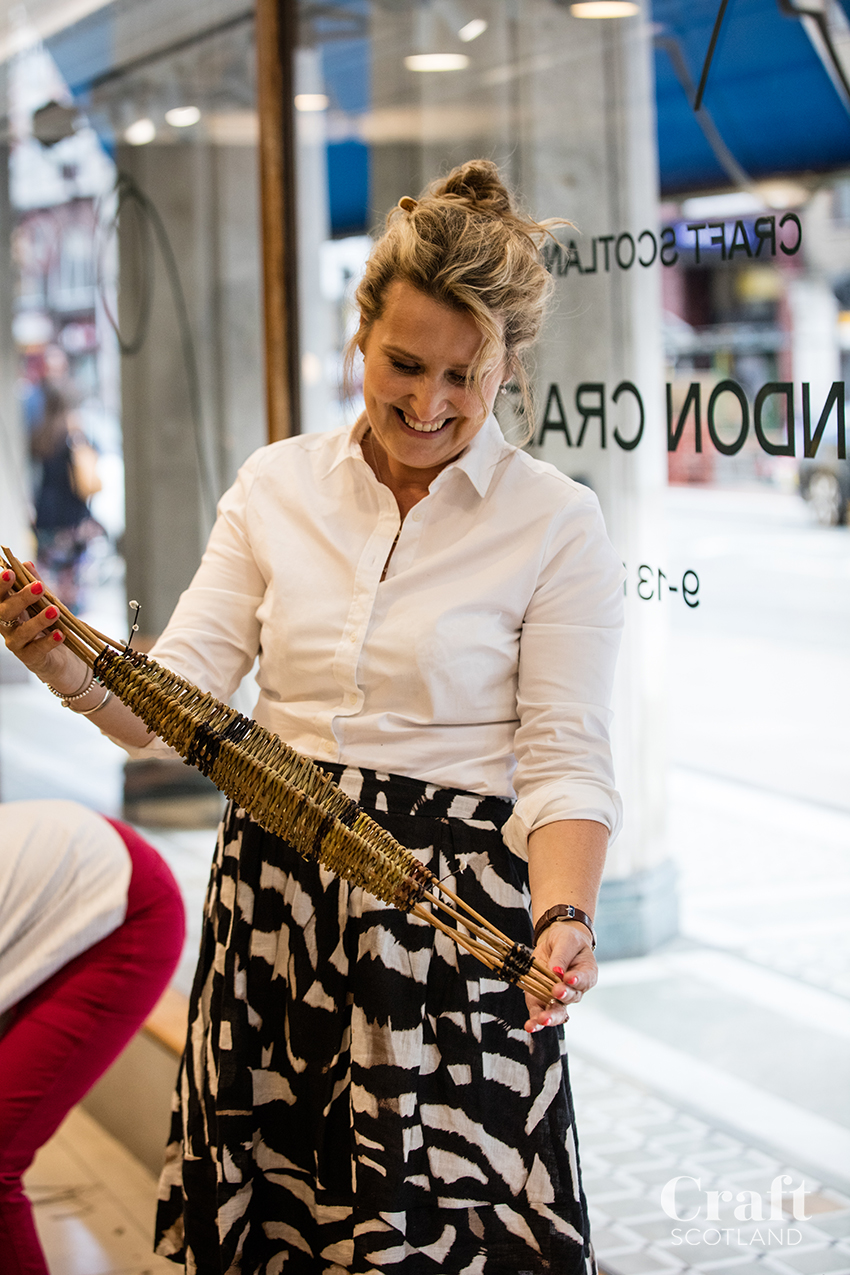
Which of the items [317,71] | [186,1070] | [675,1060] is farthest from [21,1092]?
[317,71]

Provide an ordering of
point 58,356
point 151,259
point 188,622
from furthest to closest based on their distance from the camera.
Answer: point 58,356
point 151,259
point 188,622

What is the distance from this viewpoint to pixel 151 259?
313 cm

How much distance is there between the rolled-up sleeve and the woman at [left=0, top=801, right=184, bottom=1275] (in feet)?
2.58

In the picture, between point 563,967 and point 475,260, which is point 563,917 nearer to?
point 563,967

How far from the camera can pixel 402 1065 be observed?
1.36 m

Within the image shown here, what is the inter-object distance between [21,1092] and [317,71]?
192 centimetres

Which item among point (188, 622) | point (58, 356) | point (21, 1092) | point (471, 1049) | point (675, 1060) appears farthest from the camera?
point (58, 356)

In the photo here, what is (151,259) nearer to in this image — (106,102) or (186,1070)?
(106,102)

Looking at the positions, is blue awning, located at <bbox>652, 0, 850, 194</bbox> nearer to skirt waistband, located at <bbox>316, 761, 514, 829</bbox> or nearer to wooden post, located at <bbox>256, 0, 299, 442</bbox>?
skirt waistband, located at <bbox>316, 761, 514, 829</bbox>

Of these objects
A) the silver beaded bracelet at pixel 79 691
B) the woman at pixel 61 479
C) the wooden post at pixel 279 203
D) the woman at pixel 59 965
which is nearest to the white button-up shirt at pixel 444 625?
the silver beaded bracelet at pixel 79 691

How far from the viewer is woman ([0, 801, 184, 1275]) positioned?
5.94 ft

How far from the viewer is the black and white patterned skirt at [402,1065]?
1.37 meters

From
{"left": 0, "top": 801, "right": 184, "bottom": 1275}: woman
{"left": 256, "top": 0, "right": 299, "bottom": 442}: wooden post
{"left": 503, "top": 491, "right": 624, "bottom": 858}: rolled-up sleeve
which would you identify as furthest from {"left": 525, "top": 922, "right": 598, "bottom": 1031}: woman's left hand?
{"left": 256, "top": 0, "right": 299, "bottom": 442}: wooden post

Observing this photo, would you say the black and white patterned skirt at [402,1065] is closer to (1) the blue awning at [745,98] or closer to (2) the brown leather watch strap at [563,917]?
(2) the brown leather watch strap at [563,917]
